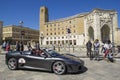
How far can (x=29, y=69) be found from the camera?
9.38 meters

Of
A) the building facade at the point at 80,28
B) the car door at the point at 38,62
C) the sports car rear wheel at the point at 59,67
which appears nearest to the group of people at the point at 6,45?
the car door at the point at 38,62

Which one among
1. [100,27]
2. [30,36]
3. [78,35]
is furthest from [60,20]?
[100,27]

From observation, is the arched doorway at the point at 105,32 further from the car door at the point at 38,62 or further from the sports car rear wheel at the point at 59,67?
the sports car rear wheel at the point at 59,67

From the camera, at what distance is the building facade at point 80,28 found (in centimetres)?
6334

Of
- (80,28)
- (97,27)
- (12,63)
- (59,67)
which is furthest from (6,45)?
(80,28)

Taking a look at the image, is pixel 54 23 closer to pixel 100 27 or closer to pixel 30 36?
pixel 30 36

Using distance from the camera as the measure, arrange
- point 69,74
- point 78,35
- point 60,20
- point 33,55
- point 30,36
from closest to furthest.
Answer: point 69,74 < point 33,55 < point 78,35 < point 60,20 < point 30,36

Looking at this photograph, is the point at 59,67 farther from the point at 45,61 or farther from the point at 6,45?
the point at 6,45

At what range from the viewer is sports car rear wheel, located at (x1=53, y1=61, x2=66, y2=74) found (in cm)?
817

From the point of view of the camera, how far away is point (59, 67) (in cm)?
827

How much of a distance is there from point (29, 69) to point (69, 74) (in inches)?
90.7

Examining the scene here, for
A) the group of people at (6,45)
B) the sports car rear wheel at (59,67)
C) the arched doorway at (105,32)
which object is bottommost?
the sports car rear wheel at (59,67)

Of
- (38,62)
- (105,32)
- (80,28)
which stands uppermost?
(80,28)

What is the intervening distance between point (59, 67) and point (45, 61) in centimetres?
72
